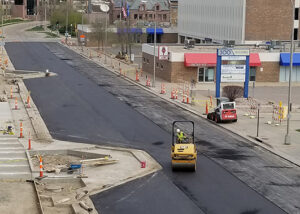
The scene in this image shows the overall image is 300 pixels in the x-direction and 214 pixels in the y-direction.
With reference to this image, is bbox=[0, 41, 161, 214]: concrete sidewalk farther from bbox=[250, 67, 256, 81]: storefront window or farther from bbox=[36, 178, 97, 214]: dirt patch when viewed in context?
bbox=[250, 67, 256, 81]: storefront window

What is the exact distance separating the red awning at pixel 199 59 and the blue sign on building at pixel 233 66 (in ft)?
32.0

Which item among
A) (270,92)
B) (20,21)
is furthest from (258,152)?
(20,21)

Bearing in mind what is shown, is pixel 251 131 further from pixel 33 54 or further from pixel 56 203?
pixel 33 54

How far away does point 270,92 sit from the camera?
65.8 meters

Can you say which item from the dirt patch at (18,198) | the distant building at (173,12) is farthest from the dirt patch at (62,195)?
the distant building at (173,12)

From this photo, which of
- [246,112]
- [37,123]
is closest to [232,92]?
[246,112]

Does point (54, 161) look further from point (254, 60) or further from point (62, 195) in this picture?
point (254, 60)

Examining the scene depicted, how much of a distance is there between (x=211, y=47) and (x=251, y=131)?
3681 cm

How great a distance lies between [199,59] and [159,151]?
34.2 metres

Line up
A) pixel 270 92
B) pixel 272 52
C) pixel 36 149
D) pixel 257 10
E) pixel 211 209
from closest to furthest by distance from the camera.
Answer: pixel 211 209 < pixel 36 149 < pixel 270 92 < pixel 272 52 < pixel 257 10

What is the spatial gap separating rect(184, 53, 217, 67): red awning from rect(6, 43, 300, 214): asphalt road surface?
686 centimetres

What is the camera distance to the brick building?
7175 cm

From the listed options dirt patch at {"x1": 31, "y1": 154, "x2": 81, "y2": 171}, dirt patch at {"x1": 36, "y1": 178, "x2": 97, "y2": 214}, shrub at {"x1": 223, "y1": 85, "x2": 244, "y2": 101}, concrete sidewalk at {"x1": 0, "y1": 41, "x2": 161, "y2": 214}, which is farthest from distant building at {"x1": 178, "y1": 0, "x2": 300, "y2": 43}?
dirt patch at {"x1": 36, "y1": 178, "x2": 97, "y2": 214}

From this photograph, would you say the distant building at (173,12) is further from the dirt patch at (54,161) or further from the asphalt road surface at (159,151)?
the dirt patch at (54,161)
